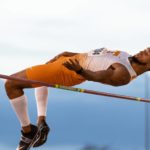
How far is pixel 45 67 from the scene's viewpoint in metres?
5.68

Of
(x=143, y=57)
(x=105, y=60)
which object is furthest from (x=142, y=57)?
(x=105, y=60)

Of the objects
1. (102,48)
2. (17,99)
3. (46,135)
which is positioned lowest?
(46,135)

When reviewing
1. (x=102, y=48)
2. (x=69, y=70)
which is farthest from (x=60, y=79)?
(x=102, y=48)

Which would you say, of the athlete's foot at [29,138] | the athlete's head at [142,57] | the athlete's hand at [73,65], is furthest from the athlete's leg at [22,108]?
the athlete's head at [142,57]

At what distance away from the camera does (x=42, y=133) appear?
232 inches

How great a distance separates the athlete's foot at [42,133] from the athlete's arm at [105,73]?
0.68m

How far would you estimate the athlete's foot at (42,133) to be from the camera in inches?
231

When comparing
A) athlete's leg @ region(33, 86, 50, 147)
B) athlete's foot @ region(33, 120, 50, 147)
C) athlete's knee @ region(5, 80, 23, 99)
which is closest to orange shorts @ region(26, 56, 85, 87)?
athlete's knee @ region(5, 80, 23, 99)

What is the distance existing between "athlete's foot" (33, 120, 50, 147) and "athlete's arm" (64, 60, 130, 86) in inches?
26.7

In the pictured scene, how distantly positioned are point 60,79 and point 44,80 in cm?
16

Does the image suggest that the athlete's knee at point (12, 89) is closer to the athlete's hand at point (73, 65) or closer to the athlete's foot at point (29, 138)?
the athlete's foot at point (29, 138)

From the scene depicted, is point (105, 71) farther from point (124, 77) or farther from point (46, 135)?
point (46, 135)

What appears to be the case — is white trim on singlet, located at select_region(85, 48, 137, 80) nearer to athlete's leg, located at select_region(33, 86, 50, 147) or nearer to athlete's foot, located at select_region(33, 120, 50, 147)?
athlete's leg, located at select_region(33, 86, 50, 147)

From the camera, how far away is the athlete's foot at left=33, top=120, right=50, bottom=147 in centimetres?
588
